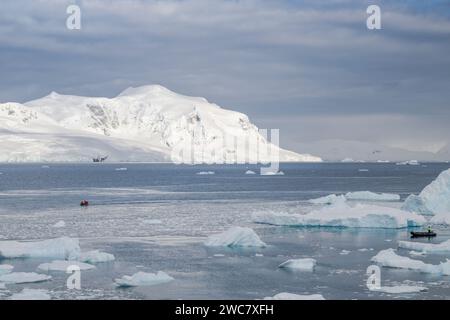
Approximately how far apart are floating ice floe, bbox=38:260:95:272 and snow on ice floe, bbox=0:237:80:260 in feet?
5.51

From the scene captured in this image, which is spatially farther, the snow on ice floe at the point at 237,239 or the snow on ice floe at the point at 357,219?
the snow on ice floe at the point at 357,219

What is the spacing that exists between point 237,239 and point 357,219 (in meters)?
14.5

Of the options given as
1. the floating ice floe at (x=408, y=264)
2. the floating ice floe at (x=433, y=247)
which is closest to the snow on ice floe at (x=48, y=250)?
the floating ice floe at (x=408, y=264)

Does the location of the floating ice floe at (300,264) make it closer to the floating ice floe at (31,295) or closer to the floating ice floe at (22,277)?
the floating ice floe at (22,277)

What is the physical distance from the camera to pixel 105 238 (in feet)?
159

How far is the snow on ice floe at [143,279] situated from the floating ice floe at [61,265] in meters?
4.07

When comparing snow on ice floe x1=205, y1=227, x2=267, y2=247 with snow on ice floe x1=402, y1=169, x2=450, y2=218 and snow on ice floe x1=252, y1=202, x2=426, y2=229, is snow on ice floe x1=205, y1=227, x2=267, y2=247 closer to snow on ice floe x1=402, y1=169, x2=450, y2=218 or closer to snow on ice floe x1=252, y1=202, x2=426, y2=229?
snow on ice floe x1=252, y1=202, x2=426, y2=229

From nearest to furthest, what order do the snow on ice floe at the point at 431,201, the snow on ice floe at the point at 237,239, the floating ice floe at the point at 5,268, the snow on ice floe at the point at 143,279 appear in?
the snow on ice floe at the point at 143,279
the floating ice floe at the point at 5,268
the snow on ice floe at the point at 237,239
the snow on ice floe at the point at 431,201

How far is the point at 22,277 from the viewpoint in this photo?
3200 centimetres

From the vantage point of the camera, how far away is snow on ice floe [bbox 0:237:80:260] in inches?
1506

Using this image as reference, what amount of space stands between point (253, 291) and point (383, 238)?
20.9m

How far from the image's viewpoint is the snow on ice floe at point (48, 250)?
38.2m

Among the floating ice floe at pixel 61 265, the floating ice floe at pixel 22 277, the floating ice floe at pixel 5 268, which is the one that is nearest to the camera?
the floating ice floe at pixel 22 277

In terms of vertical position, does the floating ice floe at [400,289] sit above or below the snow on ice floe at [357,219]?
below
